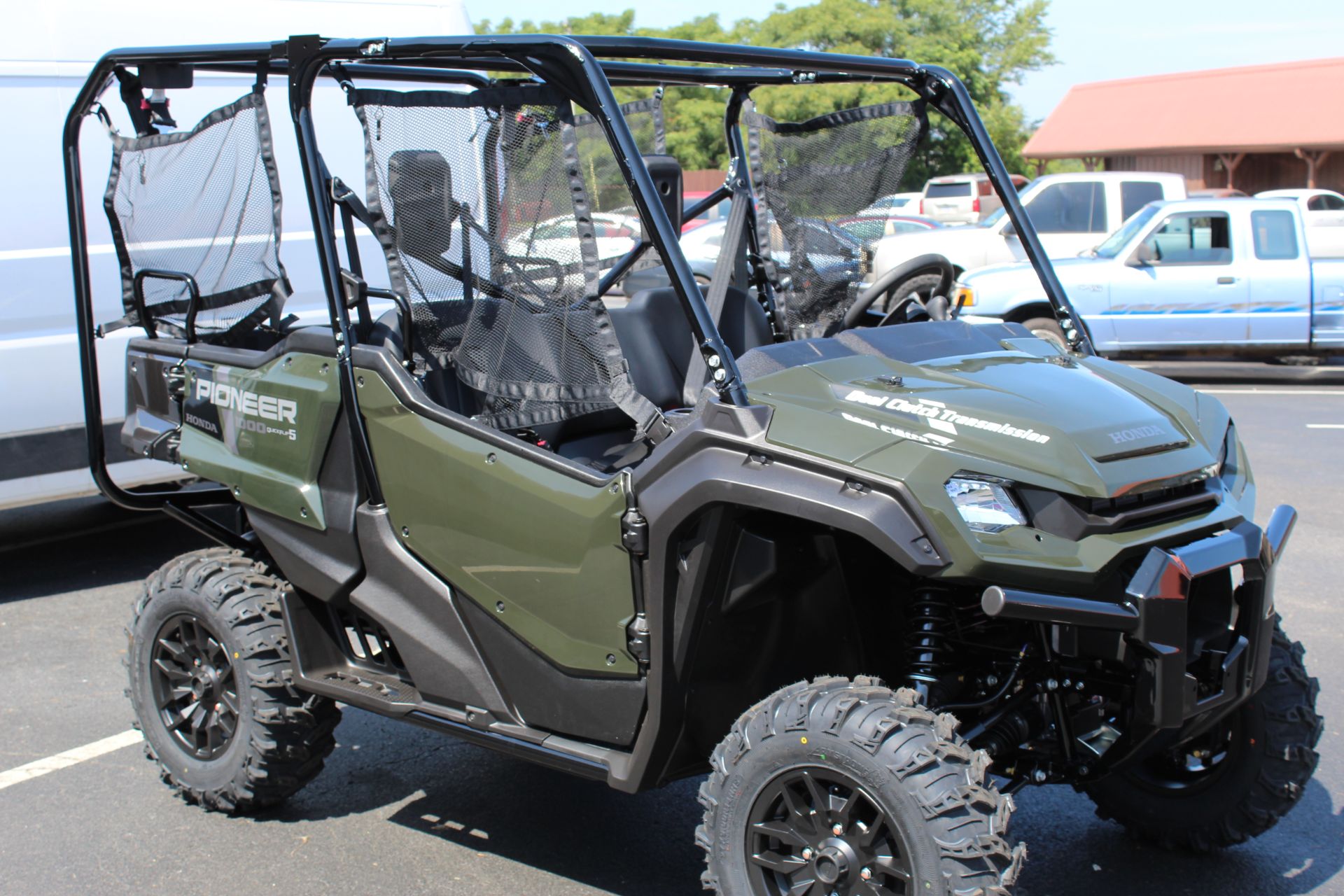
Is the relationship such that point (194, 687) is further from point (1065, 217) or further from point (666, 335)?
point (1065, 217)

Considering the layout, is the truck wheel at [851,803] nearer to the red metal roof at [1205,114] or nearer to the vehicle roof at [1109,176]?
the vehicle roof at [1109,176]

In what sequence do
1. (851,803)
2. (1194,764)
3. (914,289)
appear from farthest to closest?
(914,289), (1194,764), (851,803)

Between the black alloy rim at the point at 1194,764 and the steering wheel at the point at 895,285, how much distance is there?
1.57 meters

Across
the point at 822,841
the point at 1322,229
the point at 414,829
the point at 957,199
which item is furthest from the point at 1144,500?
the point at 957,199

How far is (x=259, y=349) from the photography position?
457 centimetres

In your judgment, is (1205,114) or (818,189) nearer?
(818,189)

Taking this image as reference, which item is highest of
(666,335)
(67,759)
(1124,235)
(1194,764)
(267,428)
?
(666,335)

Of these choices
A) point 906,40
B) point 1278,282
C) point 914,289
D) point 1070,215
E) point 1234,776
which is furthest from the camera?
point 906,40

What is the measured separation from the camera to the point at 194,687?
13.5ft

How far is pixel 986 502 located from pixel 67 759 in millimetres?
3467

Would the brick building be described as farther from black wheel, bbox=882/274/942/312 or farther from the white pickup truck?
black wheel, bbox=882/274/942/312

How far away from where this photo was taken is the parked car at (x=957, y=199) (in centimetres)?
2794

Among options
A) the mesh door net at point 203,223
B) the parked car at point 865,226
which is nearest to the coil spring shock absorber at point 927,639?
the parked car at point 865,226

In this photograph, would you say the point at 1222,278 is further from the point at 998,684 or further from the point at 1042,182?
the point at 998,684
